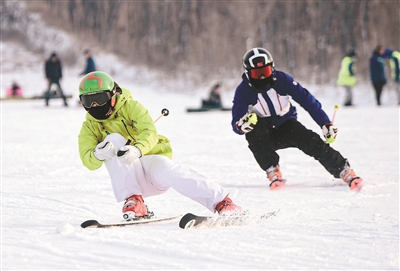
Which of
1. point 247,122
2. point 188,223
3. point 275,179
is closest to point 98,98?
point 188,223

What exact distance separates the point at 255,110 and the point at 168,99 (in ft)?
49.1

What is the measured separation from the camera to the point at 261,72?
534 cm

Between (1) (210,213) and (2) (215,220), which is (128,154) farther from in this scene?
(1) (210,213)

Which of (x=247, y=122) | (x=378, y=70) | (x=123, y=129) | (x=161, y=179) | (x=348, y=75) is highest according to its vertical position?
(x=123, y=129)

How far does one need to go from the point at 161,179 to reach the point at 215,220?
490 millimetres

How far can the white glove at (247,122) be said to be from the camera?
5277 mm

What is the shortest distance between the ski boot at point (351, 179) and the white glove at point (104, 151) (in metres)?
2.21

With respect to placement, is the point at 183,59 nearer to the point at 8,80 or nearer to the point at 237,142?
the point at 8,80

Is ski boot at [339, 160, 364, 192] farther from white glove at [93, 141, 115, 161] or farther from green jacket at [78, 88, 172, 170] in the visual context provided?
white glove at [93, 141, 115, 161]

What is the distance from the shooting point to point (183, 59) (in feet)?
96.4

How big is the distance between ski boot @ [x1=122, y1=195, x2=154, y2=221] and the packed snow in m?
0.12

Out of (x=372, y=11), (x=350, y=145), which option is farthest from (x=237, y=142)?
(x=372, y=11)

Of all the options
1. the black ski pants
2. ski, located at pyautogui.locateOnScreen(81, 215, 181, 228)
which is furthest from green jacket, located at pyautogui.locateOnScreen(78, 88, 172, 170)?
the black ski pants

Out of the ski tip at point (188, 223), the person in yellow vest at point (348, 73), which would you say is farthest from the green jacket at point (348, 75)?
the ski tip at point (188, 223)
